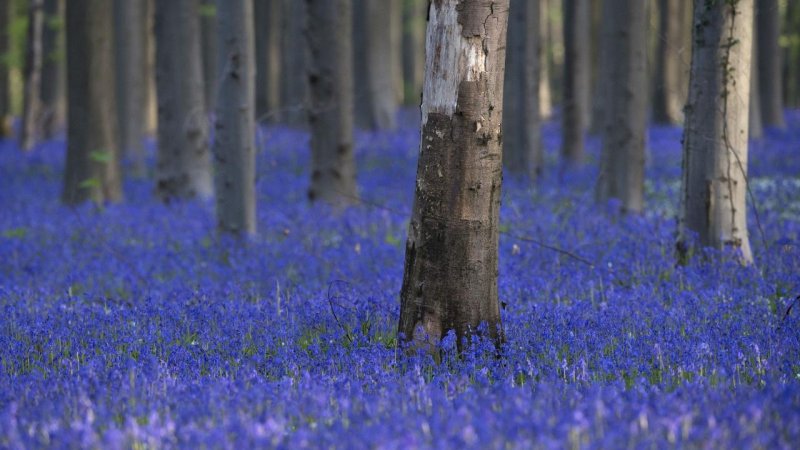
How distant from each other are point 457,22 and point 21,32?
33825 mm

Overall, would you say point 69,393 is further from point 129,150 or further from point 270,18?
point 270,18

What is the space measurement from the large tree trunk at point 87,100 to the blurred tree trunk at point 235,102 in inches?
199

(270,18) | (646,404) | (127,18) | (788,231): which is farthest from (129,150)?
(646,404)

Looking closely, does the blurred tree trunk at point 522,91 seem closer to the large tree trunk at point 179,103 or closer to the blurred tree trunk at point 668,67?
the large tree trunk at point 179,103

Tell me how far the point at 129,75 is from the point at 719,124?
15.3 meters

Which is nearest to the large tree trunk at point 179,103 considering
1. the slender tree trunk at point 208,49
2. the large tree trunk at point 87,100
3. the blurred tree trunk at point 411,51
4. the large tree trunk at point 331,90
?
the large tree trunk at point 87,100

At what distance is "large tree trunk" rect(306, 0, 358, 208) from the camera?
38.8ft

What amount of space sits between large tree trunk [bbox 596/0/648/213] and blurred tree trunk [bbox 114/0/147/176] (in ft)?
38.6

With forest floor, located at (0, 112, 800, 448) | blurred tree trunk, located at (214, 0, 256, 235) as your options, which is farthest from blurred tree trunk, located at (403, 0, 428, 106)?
blurred tree trunk, located at (214, 0, 256, 235)

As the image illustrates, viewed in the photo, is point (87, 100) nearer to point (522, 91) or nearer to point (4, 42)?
point (522, 91)

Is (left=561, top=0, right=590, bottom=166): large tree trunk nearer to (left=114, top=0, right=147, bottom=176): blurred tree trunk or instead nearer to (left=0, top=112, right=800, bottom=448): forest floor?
(left=0, top=112, right=800, bottom=448): forest floor

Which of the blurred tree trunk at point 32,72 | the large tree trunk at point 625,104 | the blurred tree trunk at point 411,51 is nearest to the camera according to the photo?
the large tree trunk at point 625,104

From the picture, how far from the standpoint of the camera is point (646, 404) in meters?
3.68

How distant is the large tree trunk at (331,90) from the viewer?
11.8m
